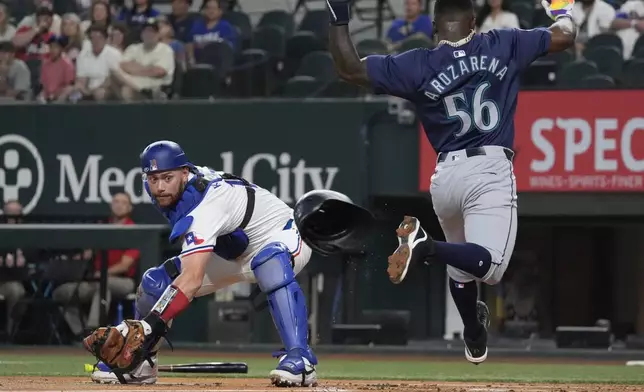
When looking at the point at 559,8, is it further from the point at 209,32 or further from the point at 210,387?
the point at 209,32

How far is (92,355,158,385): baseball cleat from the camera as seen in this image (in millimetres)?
7633

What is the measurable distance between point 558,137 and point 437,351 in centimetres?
253

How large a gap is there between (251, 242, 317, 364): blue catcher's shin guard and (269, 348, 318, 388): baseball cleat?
0.04 ft

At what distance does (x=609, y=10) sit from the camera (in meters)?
14.6

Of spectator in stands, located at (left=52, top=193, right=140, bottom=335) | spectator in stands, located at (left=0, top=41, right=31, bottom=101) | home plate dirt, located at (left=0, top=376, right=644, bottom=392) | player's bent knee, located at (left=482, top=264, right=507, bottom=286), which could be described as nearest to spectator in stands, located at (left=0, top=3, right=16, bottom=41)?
spectator in stands, located at (left=0, top=41, right=31, bottom=101)

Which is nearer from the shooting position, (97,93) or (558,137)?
(558,137)

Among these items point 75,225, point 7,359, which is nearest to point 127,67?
point 75,225

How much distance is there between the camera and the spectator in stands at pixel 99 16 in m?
15.6

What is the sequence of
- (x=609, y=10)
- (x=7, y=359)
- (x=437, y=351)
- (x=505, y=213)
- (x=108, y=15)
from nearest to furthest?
(x=505, y=213) → (x=7, y=359) → (x=437, y=351) → (x=609, y=10) → (x=108, y=15)

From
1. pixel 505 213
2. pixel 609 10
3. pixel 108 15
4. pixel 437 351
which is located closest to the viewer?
pixel 505 213

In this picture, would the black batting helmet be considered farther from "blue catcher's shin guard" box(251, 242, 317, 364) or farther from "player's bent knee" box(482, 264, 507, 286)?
"player's bent knee" box(482, 264, 507, 286)

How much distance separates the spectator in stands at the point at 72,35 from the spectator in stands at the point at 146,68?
78 centimetres

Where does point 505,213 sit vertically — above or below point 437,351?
above

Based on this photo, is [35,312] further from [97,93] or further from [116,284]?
[97,93]
